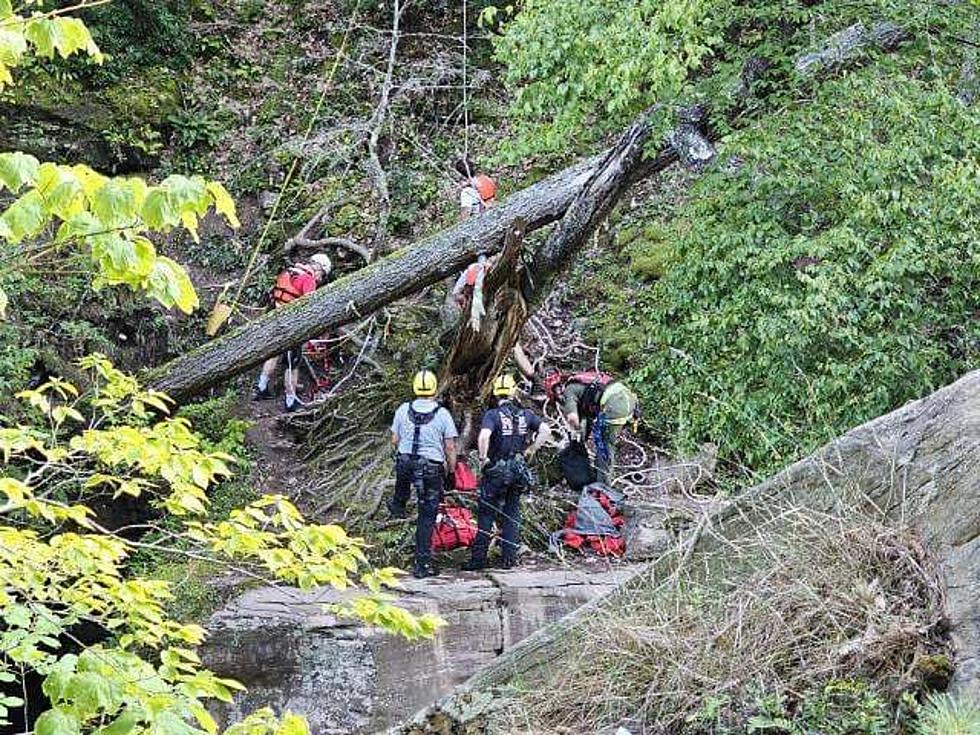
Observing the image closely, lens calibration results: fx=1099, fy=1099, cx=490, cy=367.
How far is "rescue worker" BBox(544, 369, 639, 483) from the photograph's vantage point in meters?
10.3

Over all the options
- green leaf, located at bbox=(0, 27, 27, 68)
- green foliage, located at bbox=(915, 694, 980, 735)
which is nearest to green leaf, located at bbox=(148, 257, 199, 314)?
green leaf, located at bbox=(0, 27, 27, 68)

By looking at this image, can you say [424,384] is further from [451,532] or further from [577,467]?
[577,467]

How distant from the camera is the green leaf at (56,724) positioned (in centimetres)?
339

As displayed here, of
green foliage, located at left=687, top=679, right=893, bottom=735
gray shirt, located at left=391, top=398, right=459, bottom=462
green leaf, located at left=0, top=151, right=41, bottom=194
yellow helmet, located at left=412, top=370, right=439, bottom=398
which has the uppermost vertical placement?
green leaf, located at left=0, top=151, right=41, bottom=194

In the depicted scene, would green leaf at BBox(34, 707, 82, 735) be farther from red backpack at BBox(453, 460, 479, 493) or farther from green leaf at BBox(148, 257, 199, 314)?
red backpack at BBox(453, 460, 479, 493)

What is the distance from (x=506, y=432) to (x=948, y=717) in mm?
6461

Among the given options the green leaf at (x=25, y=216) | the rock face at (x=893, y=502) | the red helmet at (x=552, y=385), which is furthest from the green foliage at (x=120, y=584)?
the red helmet at (x=552, y=385)

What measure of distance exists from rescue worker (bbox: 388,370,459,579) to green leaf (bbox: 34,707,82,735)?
20.4 feet

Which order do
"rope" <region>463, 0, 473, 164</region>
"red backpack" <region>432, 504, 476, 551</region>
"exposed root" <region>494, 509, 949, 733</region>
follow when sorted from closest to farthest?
"exposed root" <region>494, 509, 949, 733</region> < "red backpack" <region>432, 504, 476, 551</region> < "rope" <region>463, 0, 473, 164</region>

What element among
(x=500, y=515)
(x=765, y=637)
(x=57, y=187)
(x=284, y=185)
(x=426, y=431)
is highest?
(x=57, y=187)

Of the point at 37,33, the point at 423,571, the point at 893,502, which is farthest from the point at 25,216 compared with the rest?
the point at 423,571

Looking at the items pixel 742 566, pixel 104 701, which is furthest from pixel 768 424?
pixel 104 701

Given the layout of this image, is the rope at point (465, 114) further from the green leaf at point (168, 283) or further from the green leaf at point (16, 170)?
the green leaf at point (16, 170)

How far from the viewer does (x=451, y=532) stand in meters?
10.5
